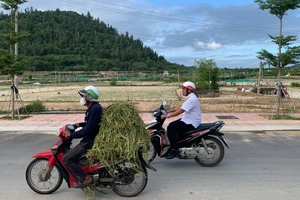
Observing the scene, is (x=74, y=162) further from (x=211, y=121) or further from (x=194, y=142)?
(x=211, y=121)

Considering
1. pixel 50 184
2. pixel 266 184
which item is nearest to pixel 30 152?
pixel 50 184

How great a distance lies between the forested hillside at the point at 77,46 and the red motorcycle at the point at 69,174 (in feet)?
301

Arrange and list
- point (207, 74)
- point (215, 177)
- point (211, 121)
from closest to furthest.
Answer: point (215, 177), point (211, 121), point (207, 74)

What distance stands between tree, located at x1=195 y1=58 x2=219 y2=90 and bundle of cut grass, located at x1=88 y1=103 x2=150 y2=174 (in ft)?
82.6

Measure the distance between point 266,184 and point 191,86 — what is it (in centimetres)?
224

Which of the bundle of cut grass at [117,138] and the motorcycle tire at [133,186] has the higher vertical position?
the bundle of cut grass at [117,138]

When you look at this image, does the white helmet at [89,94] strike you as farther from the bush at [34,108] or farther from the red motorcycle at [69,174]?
the bush at [34,108]

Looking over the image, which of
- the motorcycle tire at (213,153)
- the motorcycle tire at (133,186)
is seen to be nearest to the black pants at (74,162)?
the motorcycle tire at (133,186)

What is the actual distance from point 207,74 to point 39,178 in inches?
1063

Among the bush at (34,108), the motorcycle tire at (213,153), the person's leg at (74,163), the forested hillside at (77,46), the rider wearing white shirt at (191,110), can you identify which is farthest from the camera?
the forested hillside at (77,46)

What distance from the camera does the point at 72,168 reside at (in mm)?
4309

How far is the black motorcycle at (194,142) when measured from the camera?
20.0ft

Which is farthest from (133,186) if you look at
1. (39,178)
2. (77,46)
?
(77,46)

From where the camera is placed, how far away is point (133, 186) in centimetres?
466
